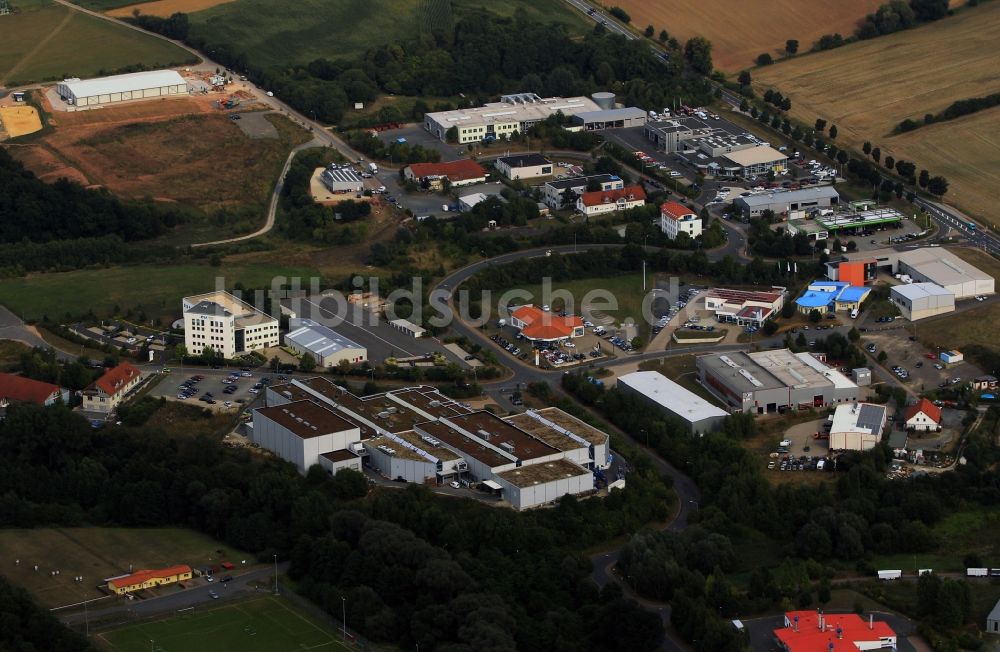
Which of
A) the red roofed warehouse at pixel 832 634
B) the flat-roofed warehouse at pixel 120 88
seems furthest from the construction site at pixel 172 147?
the red roofed warehouse at pixel 832 634

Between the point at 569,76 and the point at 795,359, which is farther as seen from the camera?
the point at 569,76

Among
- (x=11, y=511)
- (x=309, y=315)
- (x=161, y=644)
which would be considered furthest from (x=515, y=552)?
(x=309, y=315)

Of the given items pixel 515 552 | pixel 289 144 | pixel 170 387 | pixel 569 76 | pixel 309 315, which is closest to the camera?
pixel 515 552

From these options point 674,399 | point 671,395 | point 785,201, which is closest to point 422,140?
point 785,201

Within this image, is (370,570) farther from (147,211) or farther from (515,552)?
(147,211)

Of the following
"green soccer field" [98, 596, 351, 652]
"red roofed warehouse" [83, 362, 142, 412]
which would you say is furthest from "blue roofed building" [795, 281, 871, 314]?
"green soccer field" [98, 596, 351, 652]

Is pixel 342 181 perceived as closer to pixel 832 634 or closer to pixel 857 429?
pixel 857 429
